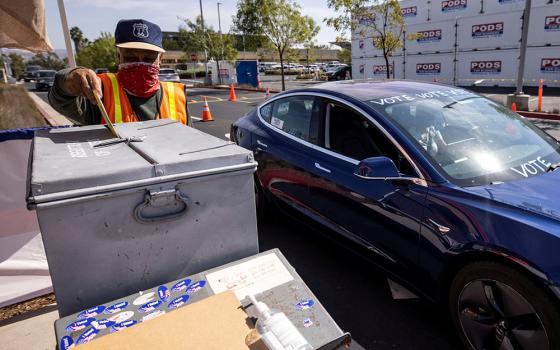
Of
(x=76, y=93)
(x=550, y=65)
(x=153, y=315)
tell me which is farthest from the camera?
(x=550, y=65)

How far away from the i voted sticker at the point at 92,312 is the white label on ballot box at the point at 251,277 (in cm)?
31

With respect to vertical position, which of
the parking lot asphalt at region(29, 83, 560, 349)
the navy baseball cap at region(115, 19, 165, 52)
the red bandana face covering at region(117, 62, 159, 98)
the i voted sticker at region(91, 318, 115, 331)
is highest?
the navy baseball cap at region(115, 19, 165, 52)

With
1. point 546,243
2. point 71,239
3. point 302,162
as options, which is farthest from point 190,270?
point 302,162

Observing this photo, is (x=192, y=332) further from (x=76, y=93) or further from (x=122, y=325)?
(x=76, y=93)

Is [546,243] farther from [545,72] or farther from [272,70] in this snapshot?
[272,70]

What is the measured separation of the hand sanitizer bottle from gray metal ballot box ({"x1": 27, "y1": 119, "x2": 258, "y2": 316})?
36 centimetres

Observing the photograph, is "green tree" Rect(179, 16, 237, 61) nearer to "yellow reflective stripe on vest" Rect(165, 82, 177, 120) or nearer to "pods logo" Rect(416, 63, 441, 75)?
"pods logo" Rect(416, 63, 441, 75)

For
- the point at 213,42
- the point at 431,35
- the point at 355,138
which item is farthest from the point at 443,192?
the point at 213,42

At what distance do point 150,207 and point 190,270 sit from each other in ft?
0.87

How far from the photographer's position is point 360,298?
2.90m

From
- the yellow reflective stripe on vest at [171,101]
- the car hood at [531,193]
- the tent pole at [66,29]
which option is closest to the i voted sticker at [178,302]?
the yellow reflective stripe on vest at [171,101]

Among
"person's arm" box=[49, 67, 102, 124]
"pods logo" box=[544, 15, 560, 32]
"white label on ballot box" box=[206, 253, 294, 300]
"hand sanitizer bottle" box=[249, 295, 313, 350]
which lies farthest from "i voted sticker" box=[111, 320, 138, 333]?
"pods logo" box=[544, 15, 560, 32]

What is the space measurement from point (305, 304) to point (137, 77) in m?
1.85

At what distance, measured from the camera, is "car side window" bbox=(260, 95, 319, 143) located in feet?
11.1
